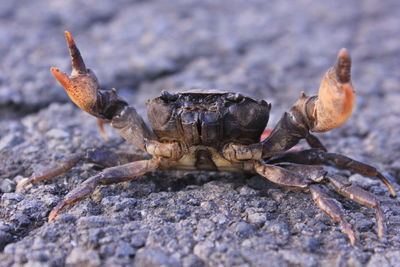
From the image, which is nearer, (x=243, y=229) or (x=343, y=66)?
(x=343, y=66)

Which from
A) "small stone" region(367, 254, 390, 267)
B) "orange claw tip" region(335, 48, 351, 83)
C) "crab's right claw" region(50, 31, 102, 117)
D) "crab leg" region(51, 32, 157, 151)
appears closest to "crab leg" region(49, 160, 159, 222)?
"crab leg" region(51, 32, 157, 151)

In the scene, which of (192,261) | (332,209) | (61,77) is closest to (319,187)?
(332,209)

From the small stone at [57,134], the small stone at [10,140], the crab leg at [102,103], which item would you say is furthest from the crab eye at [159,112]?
the small stone at [10,140]

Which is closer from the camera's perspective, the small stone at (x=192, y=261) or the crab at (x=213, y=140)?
the small stone at (x=192, y=261)

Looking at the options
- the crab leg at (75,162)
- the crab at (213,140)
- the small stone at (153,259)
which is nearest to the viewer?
the small stone at (153,259)

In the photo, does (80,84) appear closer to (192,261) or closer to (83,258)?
(83,258)

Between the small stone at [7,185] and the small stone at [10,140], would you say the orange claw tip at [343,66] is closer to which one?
the small stone at [7,185]

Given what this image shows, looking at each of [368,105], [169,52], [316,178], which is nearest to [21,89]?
[169,52]
